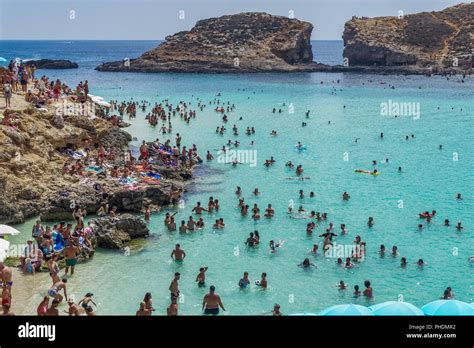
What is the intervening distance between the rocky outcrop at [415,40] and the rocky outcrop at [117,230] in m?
93.5

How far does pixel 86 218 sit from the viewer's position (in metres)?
21.8

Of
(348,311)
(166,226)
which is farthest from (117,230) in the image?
(348,311)

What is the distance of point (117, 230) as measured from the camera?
1936 centimetres

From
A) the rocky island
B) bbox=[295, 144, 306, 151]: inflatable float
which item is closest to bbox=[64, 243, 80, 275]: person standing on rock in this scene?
bbox=[295, 144, 306, 151]: inflatable float

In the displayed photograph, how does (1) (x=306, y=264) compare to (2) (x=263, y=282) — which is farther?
(1) (x=306, y=264)

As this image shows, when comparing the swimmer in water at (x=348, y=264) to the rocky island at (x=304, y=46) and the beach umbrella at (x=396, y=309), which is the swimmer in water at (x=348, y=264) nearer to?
the beach umbrella at (x=396, y=309)

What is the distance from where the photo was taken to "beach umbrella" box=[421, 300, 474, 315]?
11695mm

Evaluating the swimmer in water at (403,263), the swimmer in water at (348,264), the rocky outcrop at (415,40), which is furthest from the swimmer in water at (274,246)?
the rocky outcrop at (415,40)

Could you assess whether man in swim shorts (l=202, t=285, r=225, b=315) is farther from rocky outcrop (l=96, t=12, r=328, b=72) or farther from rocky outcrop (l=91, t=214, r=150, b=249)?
rocky outcrop (l=96, t=12, r=328, b=72)

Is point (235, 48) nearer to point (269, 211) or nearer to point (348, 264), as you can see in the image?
point (269, 211)

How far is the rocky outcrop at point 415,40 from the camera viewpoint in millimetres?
107625

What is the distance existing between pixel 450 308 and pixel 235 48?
109m
